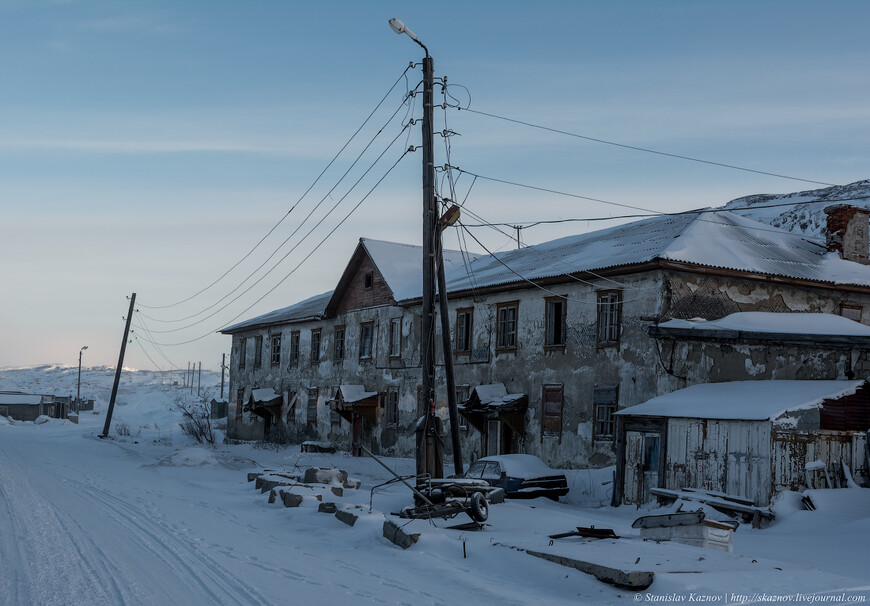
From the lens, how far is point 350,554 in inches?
470

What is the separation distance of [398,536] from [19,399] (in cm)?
6994

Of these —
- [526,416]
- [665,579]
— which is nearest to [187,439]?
[526,416]

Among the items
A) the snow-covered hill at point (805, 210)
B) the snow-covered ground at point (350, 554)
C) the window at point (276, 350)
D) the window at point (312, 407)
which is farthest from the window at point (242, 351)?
the snow-covered hill at point (805, 210)

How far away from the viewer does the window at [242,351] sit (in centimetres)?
4931

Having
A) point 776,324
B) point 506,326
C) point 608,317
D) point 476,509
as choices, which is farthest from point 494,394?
point 476,509

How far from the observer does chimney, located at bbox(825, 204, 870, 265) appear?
2775 cm

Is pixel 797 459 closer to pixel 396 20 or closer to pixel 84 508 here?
pixel 396 20

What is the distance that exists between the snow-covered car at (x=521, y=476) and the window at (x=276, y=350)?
79.9 feet

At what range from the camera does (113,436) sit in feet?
157

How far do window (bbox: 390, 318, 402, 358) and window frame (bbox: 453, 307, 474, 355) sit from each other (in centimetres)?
394

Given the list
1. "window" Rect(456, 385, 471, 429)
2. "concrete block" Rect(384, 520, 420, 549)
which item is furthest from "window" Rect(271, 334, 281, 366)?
"concrete block" Rect(384, 520, 420, 549)

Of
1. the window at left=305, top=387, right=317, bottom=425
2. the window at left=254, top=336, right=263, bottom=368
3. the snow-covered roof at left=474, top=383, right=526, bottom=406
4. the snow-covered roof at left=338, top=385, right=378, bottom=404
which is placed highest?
the window at left=254, top=336, right=263, bottom=368

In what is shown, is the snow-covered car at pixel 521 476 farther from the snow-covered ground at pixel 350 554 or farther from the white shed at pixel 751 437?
the white shed at pixel 751 437

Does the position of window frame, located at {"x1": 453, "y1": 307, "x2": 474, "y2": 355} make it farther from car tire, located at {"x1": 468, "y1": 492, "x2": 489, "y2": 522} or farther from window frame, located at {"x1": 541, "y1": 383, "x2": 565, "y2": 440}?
car tire, located at {"x1": 468, "y1": 492, "x2": 489, "y2": 522}
